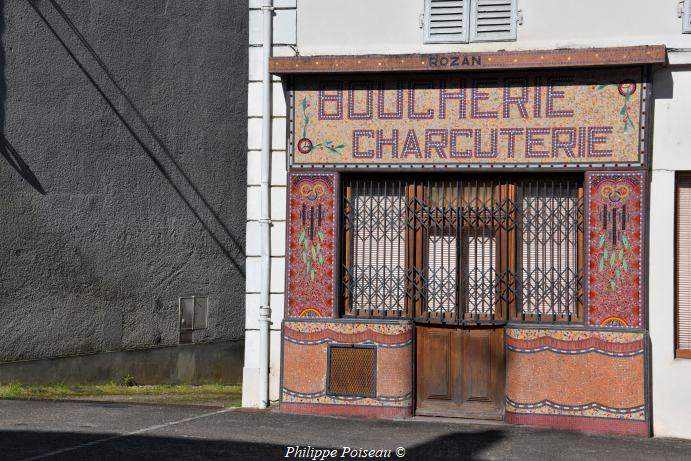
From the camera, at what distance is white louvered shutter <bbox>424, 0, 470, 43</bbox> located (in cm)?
1098

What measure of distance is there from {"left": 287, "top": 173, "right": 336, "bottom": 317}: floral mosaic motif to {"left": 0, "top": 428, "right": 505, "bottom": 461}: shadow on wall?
2.25 meters

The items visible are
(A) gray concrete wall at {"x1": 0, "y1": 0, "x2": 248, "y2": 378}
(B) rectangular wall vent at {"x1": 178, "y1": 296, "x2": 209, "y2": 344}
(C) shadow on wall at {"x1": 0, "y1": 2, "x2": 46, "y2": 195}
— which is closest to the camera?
(C) shadow on wall at {"x1": 0, "y1": 2, "x2": 46, "y2": 195}

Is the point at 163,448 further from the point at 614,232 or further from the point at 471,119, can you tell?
the point at 614,232

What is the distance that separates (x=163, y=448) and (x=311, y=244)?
10.5ft

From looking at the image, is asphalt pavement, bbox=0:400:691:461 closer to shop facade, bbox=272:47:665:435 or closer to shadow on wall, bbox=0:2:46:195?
shop facade, bbox=272:47:665:435

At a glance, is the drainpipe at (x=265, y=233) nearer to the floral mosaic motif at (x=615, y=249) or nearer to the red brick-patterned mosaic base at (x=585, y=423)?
the red brick-patterned mosaic base at (x=585, y=423)

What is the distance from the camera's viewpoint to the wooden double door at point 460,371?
1084 centimetres

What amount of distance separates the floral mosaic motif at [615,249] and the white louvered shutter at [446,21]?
210cm

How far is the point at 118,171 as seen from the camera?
50.0ft

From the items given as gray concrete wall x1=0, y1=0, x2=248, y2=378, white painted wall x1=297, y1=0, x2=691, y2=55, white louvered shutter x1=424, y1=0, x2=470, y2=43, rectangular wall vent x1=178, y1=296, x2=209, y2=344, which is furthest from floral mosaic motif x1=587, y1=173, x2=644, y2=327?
rectangular wall vent x1=178, y1=296, x2=209, y2=344

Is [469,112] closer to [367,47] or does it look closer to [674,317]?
[367,47]

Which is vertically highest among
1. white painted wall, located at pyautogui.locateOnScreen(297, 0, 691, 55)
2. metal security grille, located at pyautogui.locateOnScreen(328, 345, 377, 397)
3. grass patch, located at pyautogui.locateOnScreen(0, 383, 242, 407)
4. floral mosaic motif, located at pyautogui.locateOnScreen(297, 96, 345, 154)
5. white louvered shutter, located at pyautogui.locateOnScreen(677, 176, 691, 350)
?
white painted wall, located at pyautogui.locateOnScreen(297, 0, 691, 55)

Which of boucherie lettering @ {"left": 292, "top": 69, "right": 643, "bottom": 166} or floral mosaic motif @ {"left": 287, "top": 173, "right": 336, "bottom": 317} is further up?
boucherie lettering @ {"left": 292, "top": 69, "right": 643, "bottom": 166}

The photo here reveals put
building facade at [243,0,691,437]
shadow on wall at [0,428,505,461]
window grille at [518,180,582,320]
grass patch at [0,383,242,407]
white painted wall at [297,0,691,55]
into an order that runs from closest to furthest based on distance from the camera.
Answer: shadow on wall at [0,428,505,461] → building facade at [243,0,691,437] → white painted wall at [297,0,691,55] → window grille at [518,180,582,320] → grass patch at [0,383,242,407]
